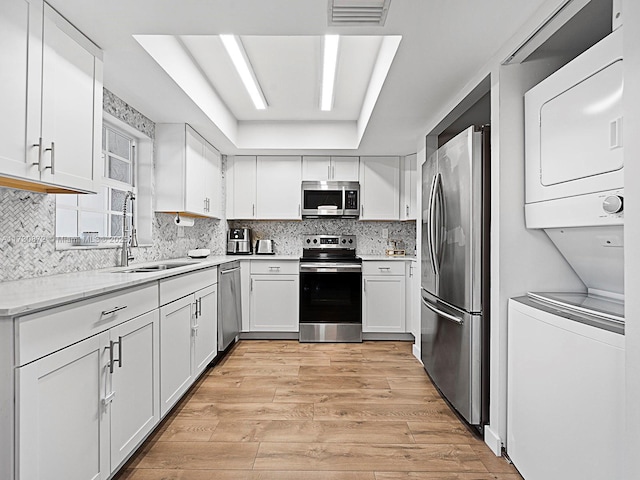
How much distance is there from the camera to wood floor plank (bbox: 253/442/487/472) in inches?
79.7

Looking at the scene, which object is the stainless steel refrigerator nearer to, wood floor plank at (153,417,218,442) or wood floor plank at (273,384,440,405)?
wood floor plank at (273,384,440,405)

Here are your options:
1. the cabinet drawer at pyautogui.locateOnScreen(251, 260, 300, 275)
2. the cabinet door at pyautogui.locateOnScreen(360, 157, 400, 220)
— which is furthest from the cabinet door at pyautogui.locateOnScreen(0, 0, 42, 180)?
the cabinet door at pyautogui.locateOnScreen(360, 157, 400, 220)

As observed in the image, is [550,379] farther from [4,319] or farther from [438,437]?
[4,319]

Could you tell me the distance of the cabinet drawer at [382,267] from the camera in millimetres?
4520

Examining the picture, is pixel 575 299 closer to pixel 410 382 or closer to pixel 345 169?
pixel 410 382

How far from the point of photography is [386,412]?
2.66 meters

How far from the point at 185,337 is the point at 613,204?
98.4 inches

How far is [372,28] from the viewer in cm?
193

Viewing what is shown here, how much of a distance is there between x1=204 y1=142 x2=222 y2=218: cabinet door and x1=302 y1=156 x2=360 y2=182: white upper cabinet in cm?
100

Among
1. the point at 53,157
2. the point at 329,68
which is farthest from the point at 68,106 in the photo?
the point at 329,68

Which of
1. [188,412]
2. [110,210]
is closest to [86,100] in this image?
[110,210]

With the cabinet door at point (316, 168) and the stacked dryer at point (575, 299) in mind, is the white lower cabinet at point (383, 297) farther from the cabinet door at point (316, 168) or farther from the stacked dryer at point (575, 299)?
the stacked dryer at point (575, 299)

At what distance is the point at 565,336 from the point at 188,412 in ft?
7.38

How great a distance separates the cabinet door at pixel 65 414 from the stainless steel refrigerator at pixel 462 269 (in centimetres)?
191
